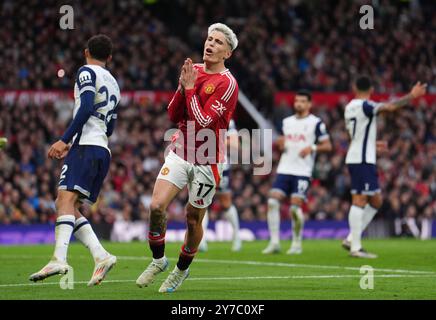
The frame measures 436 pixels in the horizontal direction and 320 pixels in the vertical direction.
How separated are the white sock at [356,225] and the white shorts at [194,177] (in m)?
6.28

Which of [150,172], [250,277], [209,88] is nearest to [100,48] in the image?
[209,88]

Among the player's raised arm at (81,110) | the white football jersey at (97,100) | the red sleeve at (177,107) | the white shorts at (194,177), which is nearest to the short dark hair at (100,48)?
the white football jersey at (97,100)

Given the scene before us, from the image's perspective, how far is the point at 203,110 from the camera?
386 inches

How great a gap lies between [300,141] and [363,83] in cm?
194

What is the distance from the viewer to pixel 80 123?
999 centimetres

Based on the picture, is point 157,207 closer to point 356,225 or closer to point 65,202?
point 65,202

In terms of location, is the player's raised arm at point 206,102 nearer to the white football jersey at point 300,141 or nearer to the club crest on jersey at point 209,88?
the club crest on jersey at point 209,88

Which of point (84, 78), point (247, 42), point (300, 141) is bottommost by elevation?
point (300, 141)

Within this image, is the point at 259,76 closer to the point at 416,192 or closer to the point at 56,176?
the point at 416,192

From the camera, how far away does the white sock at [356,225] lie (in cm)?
1577

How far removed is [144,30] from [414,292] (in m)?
22.2

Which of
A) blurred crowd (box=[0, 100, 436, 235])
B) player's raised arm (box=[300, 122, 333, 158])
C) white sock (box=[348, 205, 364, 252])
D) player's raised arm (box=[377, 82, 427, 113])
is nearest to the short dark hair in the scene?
player's raised arm (box=[377, 82, 427, 113])

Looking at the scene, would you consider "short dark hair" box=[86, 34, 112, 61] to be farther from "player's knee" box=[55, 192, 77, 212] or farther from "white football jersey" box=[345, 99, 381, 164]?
"white football jersey" box=[345, 99, 381, 164]

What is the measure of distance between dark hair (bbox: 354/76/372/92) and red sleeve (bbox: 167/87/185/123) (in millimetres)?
6505
